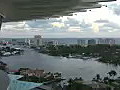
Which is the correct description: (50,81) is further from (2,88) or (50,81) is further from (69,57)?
(69,57)

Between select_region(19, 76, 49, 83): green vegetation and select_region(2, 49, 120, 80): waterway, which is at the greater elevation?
select_region(19, 76, 49, 83): green vegetation

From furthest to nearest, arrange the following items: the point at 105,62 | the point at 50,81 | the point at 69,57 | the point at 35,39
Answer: the point at 35,39 < the point at 69,57 < the point at 105,62 < the point at 50,81

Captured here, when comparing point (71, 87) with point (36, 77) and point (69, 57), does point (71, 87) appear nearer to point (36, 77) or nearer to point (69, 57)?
point (36, 77)

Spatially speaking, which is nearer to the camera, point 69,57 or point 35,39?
point 69,57

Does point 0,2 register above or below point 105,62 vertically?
above

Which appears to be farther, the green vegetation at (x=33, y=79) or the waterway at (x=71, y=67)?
the waterway at (x=71, y=67)

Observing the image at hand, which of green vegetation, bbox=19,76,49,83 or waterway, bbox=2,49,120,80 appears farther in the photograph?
waterway, bbox=2,49,120,80

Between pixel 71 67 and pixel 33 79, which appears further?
pixel 71 67

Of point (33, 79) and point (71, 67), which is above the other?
point (33, 79)

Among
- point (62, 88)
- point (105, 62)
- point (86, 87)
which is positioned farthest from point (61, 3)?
point (105, 62)

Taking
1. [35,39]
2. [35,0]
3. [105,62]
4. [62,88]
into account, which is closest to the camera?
[35,0]

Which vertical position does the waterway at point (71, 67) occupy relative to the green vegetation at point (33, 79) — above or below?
below
